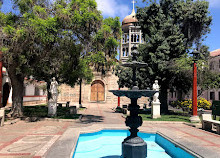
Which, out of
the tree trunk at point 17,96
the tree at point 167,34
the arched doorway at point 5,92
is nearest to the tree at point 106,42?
the tree at point 167,34

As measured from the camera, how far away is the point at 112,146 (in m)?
7.31

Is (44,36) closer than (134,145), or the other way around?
(134,145)

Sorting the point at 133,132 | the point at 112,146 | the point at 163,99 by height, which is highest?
the point at 163,99

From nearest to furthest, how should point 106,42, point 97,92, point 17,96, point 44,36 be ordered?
point 44,36, point 106,42, point 17,96, point 97,92

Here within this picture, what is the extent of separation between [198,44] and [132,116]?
16.4 metres

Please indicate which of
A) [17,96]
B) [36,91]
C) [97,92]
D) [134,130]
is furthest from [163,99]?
[36,91]

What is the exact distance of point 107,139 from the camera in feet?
27.3

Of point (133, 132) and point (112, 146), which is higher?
point (133, 132)

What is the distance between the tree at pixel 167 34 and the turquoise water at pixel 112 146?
24.1ft

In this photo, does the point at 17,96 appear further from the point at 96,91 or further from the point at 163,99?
the point at 96,91

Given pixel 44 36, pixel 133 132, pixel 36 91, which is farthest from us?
pixel 36 91

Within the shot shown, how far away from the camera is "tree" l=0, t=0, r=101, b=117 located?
10.3 m

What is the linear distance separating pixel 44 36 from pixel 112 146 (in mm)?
6550

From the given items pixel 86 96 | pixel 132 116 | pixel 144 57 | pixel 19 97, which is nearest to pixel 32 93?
pixel 86 96
